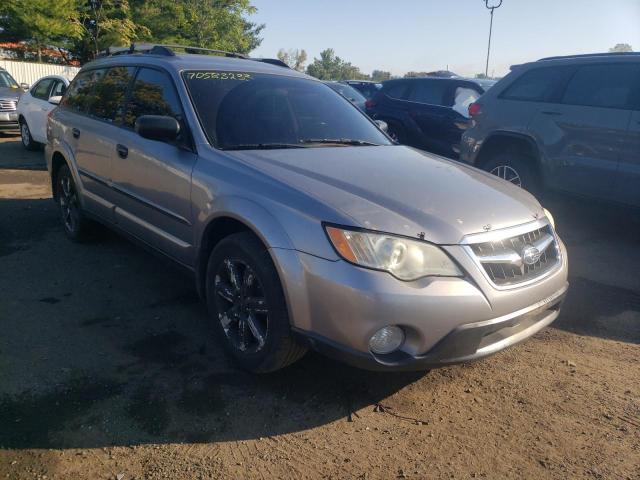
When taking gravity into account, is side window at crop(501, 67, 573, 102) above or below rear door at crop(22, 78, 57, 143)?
above

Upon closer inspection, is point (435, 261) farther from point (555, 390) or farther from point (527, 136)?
point (527, 136)

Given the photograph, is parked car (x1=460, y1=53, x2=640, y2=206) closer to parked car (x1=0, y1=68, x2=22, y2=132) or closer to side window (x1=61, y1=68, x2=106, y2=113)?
side window (x1=61, y1=68, x2=106, y2=113)

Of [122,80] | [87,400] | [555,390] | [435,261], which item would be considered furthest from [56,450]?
[122,80]

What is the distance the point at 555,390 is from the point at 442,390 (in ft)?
2.03

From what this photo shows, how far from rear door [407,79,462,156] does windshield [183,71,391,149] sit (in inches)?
211

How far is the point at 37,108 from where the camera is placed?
10586 millimetres

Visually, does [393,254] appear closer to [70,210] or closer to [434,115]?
[70,210]

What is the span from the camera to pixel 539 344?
141 inches

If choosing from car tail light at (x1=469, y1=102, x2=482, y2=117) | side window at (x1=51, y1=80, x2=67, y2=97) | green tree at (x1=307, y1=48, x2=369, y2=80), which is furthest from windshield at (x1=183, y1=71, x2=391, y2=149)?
green tree at (x1=307, y1=48, x2=369, y2=80)

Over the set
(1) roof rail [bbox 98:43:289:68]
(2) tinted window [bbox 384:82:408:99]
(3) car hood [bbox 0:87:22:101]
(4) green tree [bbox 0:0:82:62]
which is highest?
(4) green tree [bbox 0:0:82:62]

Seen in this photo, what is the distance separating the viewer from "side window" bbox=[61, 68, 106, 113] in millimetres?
5035

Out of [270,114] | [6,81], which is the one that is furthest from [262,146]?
[6,81]

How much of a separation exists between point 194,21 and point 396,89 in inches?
1114

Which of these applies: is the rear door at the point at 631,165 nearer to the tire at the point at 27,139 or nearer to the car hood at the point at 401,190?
the car hood at the point at 401,190
